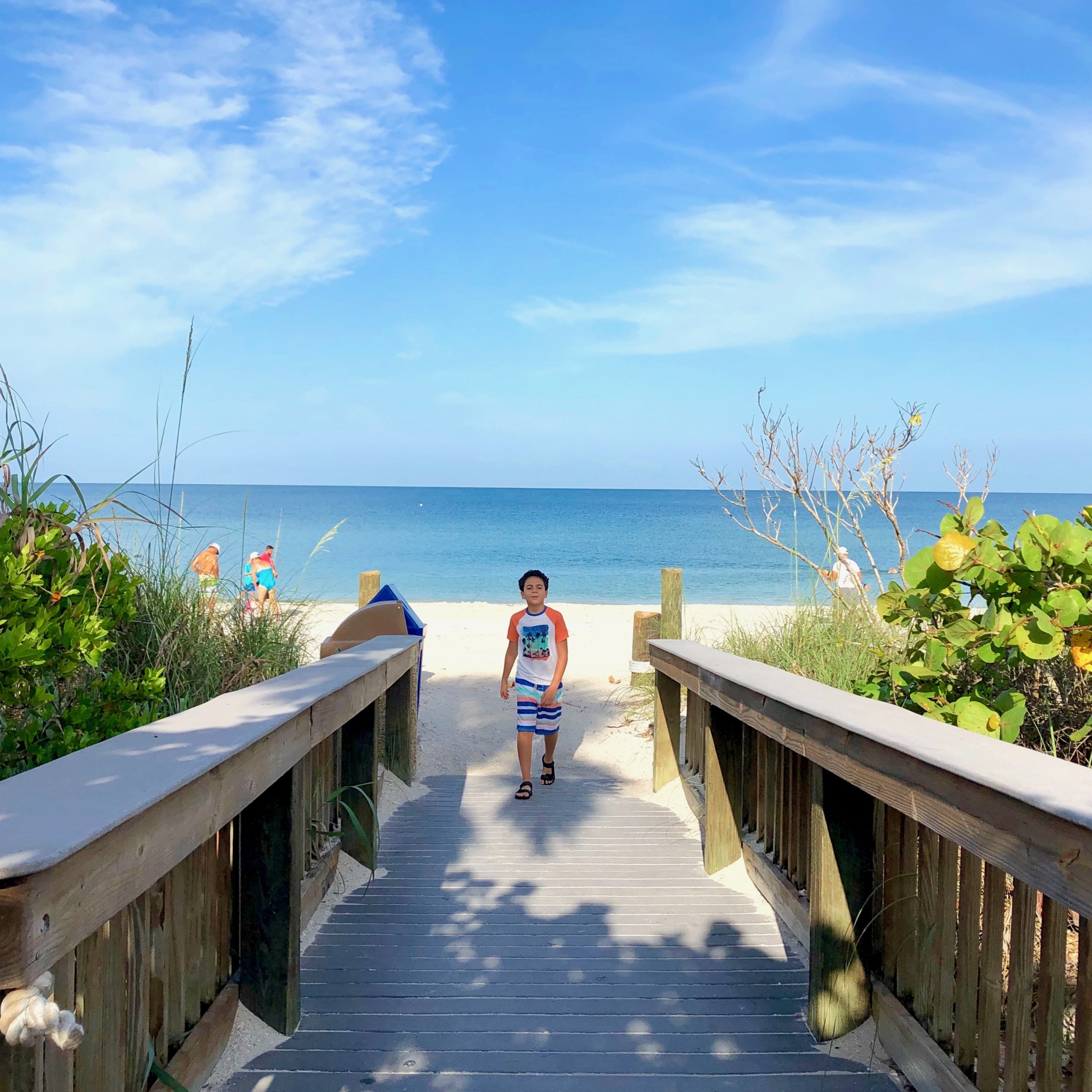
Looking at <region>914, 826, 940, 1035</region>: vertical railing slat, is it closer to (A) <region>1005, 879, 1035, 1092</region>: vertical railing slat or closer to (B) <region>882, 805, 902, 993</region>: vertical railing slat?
(B) <region>882, 805, 902, 993</region>: vertical railing slat

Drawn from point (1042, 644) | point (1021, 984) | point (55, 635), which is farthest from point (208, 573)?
point (1021, 984)

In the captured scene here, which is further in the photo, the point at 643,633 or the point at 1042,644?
the point at 643,633

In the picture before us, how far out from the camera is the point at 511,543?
54.4 m

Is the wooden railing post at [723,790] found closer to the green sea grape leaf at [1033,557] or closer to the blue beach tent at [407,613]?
the green sea grape leaf at [1033,557]

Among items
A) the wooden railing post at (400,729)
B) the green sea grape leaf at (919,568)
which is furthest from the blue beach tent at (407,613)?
the green sea grape leaf at (919,568)

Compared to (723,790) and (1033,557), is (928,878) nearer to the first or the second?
(1033,557)

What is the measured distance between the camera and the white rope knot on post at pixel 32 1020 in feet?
3.81

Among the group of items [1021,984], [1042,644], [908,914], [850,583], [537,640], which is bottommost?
[908,914]

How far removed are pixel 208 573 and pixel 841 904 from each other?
9.51ft

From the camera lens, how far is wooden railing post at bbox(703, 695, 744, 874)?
423 centimetres

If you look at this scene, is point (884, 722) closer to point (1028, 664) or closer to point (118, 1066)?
point (1028, 664)

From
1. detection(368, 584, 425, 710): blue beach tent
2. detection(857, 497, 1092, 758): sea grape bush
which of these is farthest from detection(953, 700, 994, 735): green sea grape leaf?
detection(368, 584, 425, 710): blue beach tent

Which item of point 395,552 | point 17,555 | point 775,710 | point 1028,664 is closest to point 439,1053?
point 775,710

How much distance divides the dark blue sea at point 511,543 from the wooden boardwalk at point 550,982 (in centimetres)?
172
